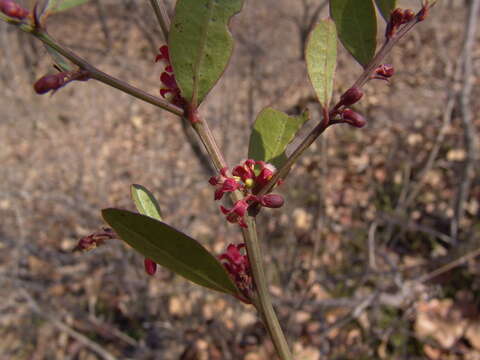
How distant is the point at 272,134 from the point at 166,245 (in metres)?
0.21

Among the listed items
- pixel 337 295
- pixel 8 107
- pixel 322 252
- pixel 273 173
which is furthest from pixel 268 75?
pixel 273 173

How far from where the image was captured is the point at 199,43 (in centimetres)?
42

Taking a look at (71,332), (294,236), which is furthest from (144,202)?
(294,236)

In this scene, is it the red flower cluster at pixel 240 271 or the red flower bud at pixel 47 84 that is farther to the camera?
the red flower cluster at pixel 240 271

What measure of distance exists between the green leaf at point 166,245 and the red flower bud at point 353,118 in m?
0.18

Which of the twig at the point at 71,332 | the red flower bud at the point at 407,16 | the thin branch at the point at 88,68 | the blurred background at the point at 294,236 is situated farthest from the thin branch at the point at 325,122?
the twig at the point at 71,332

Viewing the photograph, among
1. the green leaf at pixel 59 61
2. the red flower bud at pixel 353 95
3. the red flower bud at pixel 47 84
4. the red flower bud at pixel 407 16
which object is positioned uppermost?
the green leaf at pixel 59 61

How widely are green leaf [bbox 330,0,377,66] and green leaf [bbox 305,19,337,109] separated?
31mm

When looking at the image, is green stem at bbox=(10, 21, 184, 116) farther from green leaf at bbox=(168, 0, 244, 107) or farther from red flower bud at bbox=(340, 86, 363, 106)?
red flower bud at bbox=(340, 86, 363, 106)

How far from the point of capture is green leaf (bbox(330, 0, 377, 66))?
45 centimetres

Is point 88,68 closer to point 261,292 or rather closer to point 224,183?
point 224,183

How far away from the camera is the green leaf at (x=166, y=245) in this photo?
0.37 m

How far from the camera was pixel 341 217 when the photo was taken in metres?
3.00

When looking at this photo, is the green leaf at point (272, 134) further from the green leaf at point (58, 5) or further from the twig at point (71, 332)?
the twig at point (71, 332)
